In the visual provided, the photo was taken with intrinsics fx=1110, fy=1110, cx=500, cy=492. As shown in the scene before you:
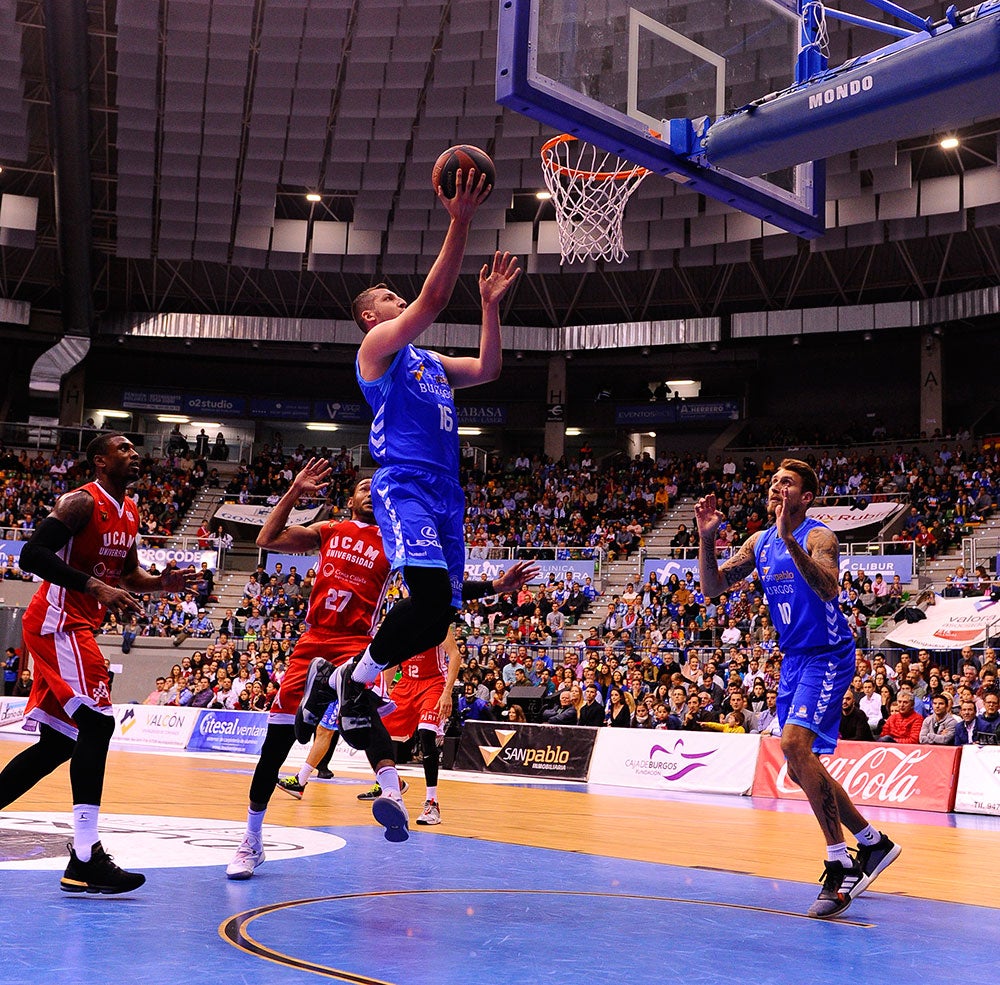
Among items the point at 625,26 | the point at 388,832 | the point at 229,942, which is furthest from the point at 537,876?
the point at 625,26

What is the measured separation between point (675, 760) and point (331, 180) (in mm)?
20566

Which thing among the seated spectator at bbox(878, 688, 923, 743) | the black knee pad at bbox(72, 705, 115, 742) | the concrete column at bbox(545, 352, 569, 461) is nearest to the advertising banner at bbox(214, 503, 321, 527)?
the concrete column at bbox(545, 352, 569, 461)

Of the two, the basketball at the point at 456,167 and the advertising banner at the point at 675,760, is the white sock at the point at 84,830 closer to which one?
the basketball at the point at 456,167

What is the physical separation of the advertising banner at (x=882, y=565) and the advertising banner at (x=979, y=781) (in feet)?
38.1

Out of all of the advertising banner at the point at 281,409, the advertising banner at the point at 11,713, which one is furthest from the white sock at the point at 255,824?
the advertising banner at the point at 281,409

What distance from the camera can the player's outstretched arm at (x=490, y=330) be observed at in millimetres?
5449

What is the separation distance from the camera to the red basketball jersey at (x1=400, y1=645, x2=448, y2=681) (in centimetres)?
973

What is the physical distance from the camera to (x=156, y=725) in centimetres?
2058

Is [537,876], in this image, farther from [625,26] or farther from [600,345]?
[600,345]

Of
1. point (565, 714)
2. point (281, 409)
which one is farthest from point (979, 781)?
point (281, 409)

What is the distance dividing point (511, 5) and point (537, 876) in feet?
21.7

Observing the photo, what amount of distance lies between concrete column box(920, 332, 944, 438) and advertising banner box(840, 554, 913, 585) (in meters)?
11.6

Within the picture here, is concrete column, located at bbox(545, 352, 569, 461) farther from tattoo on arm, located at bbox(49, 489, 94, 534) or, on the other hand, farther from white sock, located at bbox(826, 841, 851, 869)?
tattoo on arm, located at bbox(49, 489, 94, 534)

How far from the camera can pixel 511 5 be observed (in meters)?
8.83
